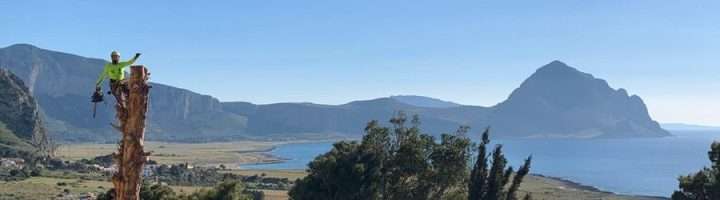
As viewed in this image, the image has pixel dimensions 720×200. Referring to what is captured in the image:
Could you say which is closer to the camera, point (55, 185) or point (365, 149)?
point (365, 149)

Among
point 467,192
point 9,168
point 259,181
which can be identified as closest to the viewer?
point 467,192

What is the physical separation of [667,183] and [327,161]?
487 feet

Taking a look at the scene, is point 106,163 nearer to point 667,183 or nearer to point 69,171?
point 69,171

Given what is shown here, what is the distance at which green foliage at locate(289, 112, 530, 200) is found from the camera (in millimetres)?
41812

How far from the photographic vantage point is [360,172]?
41500mm

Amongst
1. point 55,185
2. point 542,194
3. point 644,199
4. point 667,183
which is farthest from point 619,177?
point 55,185

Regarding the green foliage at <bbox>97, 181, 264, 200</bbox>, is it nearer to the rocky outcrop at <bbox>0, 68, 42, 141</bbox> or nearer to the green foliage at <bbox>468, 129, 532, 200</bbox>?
the green foliage at <bbox>468, 129, 532, 200</bbox>

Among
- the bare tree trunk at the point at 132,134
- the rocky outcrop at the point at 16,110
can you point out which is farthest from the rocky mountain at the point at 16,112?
the bare tree trunk at the point at 132,134

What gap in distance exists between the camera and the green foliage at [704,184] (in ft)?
117

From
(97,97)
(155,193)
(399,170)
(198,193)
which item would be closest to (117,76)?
(97,97)

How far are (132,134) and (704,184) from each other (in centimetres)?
3449

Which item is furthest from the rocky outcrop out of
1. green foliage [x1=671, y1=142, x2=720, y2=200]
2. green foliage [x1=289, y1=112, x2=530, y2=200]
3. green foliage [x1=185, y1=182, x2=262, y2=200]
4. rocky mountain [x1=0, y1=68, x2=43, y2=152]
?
green foliage [x1=671, y1=142, x2=720, y2=200]

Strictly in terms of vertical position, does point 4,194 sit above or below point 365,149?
below

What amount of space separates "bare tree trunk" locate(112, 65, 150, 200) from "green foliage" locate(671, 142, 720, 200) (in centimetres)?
3372
